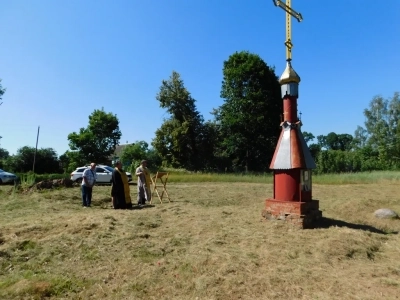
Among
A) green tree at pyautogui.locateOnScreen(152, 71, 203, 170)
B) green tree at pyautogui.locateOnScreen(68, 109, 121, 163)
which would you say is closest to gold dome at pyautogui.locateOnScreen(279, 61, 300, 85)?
green tree at pyautogui.locateOnScreen(152, 71, 203, 170)

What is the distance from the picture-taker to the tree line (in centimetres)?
3553

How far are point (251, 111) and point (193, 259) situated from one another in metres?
30.8

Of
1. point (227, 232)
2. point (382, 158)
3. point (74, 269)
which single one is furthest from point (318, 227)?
point (382, 158)

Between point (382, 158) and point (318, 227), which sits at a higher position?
point (382, 158)

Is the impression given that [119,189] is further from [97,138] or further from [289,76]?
[97,138]

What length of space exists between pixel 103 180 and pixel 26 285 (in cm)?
1823

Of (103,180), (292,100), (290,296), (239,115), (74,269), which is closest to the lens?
(290,296)

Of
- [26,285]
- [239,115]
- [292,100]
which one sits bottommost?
[26,285]

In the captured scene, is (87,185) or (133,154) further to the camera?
(133,154)

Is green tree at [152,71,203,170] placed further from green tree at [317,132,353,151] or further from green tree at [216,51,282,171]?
green tree at [317,132,353,151]

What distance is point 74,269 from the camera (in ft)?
17.2

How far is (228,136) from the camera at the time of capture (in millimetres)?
37594

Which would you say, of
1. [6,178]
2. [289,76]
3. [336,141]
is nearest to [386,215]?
[289,76]

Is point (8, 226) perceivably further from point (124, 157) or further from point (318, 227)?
point (124, 157)
